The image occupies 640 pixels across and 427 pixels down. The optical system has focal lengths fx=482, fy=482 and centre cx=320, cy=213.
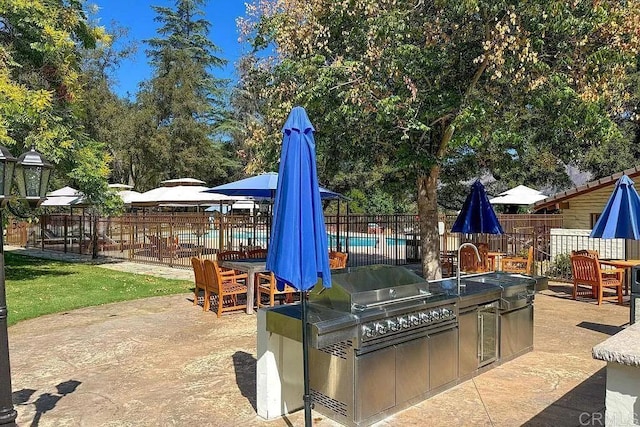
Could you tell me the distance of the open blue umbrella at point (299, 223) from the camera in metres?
3.46

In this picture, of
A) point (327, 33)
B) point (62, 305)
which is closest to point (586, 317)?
point (327, 33)

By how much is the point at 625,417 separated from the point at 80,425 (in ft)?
13.1

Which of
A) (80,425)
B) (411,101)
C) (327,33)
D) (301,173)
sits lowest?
(80,425)

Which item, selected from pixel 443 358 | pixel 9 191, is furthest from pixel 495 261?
pixel 9 191

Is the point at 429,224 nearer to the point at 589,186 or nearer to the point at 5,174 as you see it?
the point at 589,186

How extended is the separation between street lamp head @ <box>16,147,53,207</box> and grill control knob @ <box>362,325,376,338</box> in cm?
250

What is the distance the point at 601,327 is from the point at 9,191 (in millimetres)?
7668

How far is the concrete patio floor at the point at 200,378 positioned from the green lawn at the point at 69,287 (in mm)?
1212

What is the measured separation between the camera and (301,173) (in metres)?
3.51

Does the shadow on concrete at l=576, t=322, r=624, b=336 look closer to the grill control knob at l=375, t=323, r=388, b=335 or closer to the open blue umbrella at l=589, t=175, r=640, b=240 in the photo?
the open blue umbrella at l=589, t=175, r=640, b=240

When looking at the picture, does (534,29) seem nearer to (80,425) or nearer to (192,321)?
(192,321)

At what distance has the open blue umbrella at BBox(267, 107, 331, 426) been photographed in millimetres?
3457

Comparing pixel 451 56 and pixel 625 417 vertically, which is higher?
pixel 451 56

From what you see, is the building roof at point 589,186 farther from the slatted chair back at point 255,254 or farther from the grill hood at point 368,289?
the grill hood at point 368,289
